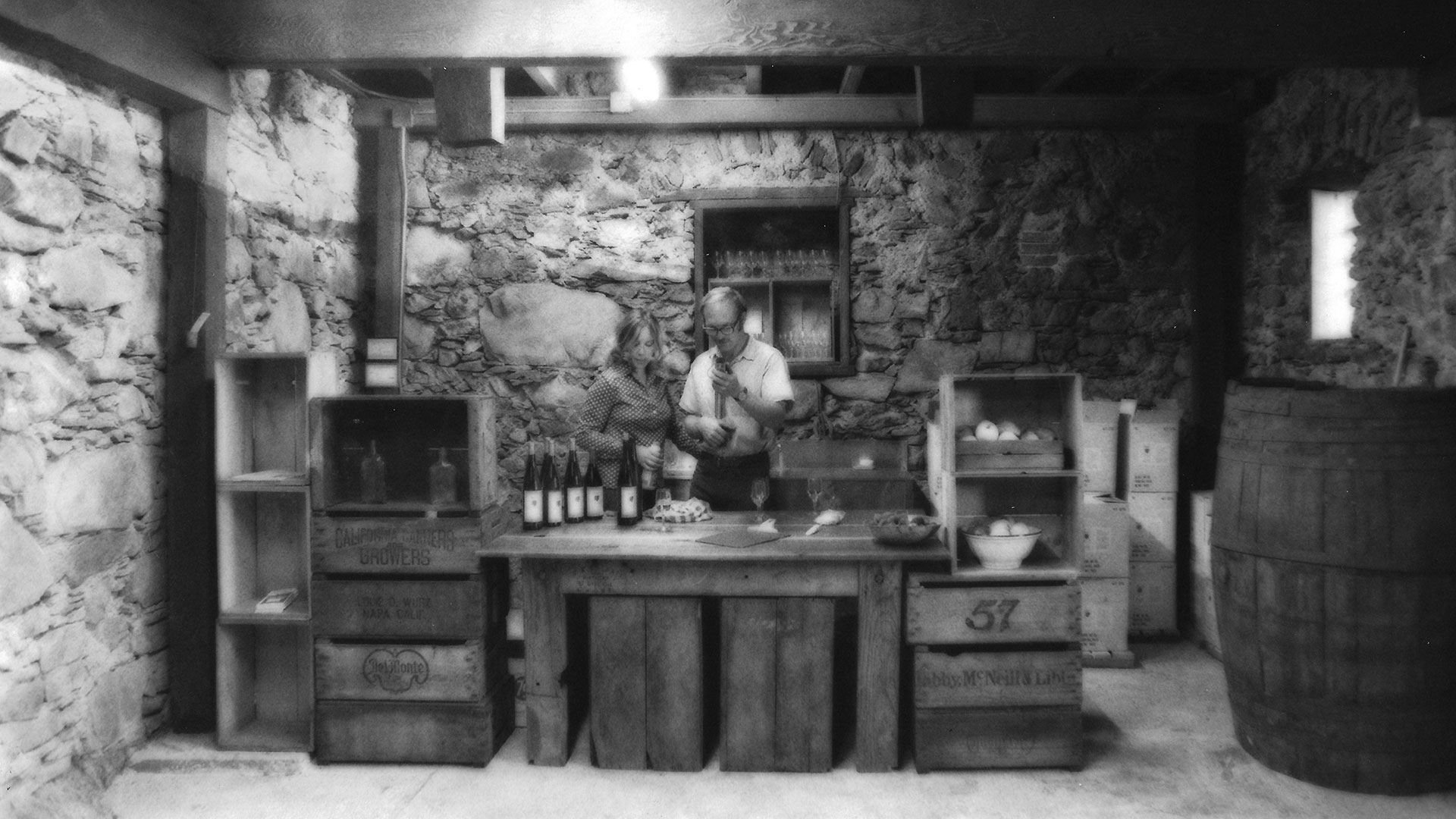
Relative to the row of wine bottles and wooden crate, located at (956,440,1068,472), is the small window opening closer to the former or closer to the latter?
wooden crate, located at (956,440,1068,472)

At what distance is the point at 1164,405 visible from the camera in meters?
5.00

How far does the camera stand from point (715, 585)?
10.3 feet

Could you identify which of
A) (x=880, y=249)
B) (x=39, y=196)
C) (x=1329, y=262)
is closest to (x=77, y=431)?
(x=39, y=196)

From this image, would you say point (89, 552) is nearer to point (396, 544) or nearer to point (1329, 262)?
point (396, 544)

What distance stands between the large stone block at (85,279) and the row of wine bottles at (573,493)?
150 centimetres

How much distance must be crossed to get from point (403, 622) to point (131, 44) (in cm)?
213

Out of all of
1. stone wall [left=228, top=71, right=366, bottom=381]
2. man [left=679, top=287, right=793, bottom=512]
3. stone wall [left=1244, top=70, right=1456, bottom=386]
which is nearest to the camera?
stone wall [left=1244, top=70, right=1456, bottom=386]

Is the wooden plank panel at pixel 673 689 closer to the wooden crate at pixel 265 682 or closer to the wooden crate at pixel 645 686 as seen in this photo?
the wooden crate at pixel 645 686

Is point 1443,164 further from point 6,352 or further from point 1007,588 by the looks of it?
point 6,352

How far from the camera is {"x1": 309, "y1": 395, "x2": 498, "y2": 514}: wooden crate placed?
3.27 metres

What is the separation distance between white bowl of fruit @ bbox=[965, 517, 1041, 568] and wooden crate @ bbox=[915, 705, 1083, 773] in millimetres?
503

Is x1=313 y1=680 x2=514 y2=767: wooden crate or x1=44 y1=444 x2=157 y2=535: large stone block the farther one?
x1=313 y1=680 x2=514 y2=767: wooden crate

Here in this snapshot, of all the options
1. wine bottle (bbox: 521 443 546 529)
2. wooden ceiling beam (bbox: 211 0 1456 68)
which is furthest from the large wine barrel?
wine bottle (bbox: 521 443 546 529)

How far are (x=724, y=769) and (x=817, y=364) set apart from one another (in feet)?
7.94
